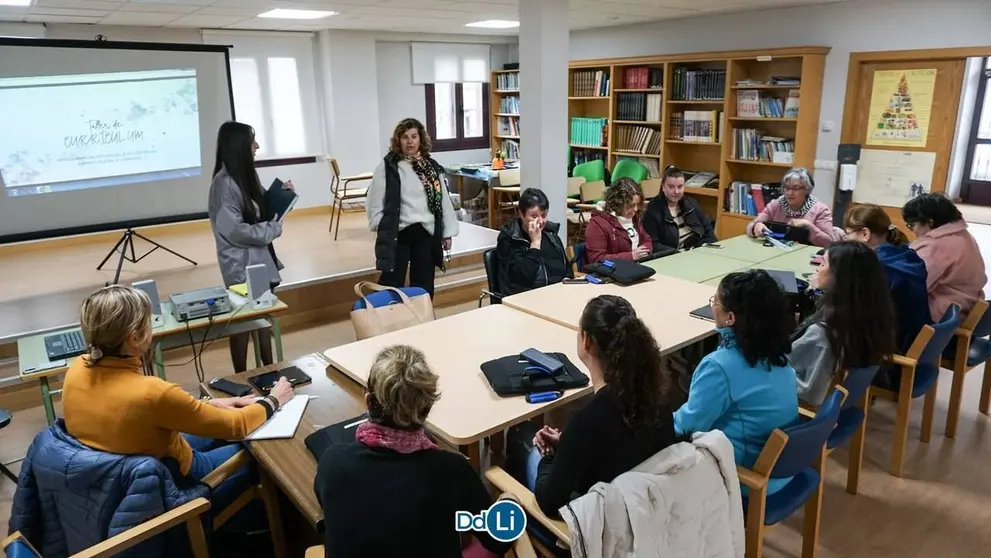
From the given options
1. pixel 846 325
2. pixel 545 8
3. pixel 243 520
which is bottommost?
pixel 243 520

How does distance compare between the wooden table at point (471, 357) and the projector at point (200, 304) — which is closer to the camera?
the wooden table at point (471, 357)

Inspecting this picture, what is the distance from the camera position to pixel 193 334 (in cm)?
304

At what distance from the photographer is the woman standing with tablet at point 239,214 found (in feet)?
11.0

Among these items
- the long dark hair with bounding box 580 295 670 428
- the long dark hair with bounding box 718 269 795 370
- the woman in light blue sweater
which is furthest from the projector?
the long dark hair with bounding box 718 269 795 370

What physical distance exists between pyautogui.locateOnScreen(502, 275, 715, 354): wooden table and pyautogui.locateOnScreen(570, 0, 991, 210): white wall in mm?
3675

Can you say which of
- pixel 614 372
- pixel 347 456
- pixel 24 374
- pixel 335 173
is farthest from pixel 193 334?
pixel 335 173

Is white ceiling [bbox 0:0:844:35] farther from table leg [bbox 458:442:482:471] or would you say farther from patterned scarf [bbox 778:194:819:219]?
table leg [bbox 458:442:482:471]

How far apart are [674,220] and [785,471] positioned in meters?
2.65

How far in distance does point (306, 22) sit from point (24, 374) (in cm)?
540

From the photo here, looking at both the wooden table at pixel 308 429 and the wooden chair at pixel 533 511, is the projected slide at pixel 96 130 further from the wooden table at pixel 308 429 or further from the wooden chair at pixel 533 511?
the wooden chair at pixel 533 511

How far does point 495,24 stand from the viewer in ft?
25.0

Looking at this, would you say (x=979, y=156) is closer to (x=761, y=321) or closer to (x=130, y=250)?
(x=761, y=321)

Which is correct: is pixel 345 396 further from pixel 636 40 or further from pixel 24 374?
pixel 636 40

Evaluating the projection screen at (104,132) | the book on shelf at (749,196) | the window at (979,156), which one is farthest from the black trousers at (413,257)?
the window at (979,156)
